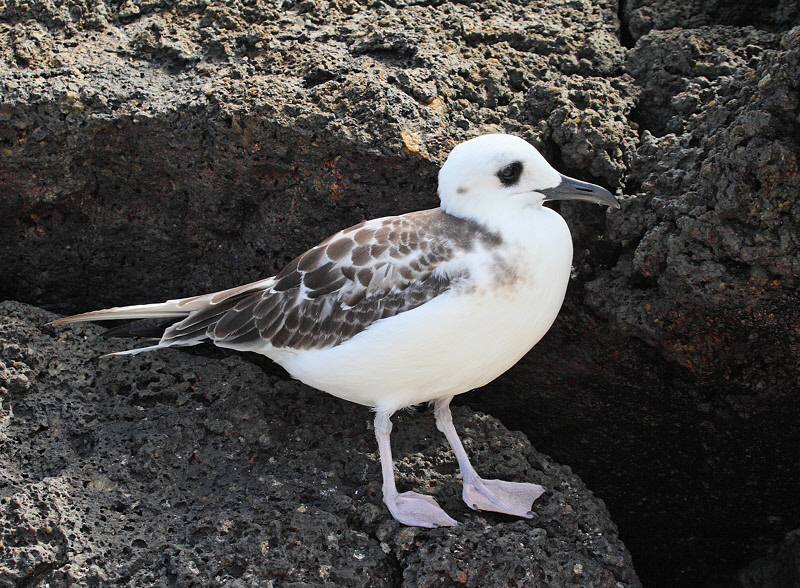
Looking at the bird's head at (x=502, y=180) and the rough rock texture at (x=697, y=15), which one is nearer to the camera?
the bird's head at (x=502, y=180)

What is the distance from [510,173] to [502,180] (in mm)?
53

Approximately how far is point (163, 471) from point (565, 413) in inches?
103

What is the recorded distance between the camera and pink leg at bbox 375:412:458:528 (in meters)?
4.02

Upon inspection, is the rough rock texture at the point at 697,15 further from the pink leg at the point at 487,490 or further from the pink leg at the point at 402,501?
the pink leg at the point at 402,501

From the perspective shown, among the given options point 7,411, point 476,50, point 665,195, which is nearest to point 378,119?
point 476,50

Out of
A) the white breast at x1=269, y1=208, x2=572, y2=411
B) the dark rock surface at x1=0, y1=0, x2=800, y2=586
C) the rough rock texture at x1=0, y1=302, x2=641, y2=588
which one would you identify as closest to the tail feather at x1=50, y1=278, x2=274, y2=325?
the rough rock texture at x1=0, y1=302, x2=641, y2=588

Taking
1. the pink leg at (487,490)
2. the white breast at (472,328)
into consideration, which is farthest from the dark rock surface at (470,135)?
the pink leg at (487,490)

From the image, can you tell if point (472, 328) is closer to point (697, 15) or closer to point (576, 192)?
point (576, 192)

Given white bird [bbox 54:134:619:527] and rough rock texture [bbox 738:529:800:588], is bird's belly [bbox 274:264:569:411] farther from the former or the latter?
rough rock texture [bbox 738:529:800:588]

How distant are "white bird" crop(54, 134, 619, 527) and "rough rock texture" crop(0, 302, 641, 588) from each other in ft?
0.65

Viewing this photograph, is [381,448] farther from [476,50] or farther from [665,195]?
[476,50]

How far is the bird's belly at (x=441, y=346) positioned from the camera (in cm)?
393

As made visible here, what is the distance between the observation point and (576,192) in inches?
163

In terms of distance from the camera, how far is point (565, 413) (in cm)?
536
